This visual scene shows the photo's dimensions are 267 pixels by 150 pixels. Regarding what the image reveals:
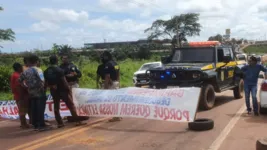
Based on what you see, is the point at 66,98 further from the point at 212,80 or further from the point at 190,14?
the point at 190,14

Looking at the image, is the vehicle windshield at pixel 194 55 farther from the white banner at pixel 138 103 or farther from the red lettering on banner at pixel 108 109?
the red lettering on banner at pixel 108 109

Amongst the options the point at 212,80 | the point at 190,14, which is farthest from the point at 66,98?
the point at 190,14

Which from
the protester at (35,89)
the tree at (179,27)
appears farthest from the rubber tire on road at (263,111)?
the tree at (179,27)

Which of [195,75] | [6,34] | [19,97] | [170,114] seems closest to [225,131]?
[170,114]

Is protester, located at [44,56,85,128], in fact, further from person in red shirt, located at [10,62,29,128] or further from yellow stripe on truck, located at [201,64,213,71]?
yellow stripe on truck, located at [201,64,213,71]

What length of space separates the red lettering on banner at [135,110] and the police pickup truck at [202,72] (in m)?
2.53

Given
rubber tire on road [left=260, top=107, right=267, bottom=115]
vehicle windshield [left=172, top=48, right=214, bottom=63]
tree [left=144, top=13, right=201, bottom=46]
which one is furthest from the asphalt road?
tree [left=144, top=13, right=201, bottom=46]

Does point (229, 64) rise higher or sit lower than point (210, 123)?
higher

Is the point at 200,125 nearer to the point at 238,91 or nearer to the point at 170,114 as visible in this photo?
the point at 170,114

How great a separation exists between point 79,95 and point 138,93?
1.56 meters

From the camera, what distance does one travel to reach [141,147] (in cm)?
672

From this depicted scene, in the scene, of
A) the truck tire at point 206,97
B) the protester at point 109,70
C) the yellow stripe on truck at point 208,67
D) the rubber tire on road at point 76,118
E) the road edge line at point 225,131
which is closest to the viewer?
the road edge line at point 225,131

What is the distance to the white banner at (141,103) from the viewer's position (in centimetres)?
843

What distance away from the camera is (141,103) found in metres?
8.84
